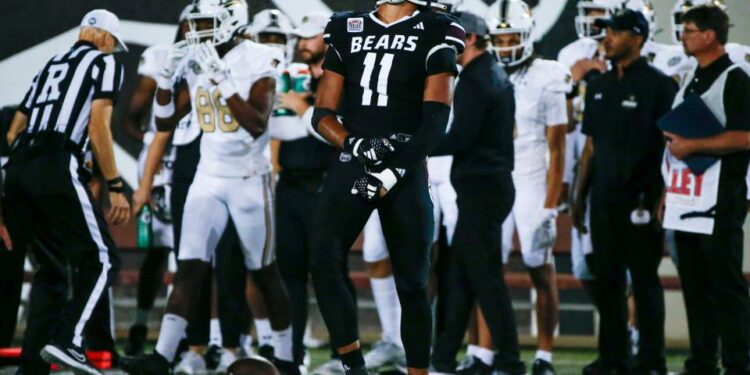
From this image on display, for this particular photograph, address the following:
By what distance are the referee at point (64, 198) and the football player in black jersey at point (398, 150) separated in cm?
128

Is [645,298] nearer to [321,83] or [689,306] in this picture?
[689,306]

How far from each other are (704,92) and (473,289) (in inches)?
50.9

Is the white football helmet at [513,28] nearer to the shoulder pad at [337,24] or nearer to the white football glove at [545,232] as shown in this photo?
the white football glove at [545,232]

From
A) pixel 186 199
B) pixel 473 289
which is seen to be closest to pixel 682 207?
pixel 473 289

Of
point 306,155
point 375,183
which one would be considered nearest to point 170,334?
point 306,155

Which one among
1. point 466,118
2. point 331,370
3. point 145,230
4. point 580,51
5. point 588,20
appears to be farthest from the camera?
point 580,51

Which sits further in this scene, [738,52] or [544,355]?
[738,52]

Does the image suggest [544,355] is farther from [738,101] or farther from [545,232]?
[738,101]

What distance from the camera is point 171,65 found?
578 cm

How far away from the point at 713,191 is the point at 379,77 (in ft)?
6.11

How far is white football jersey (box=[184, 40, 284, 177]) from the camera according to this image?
227 inches

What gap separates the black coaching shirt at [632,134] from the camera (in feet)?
19.3

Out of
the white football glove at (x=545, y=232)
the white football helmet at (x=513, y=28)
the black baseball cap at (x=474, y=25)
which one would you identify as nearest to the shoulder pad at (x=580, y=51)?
the white football helmet at (x=513, y=28)

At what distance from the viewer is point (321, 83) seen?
451 cm
